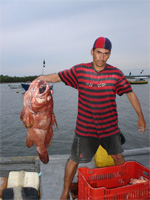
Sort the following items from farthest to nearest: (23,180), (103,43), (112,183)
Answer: (23,180) → (112,183) → (103,43)

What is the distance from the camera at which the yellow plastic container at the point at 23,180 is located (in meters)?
3.56

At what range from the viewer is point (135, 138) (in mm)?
13516

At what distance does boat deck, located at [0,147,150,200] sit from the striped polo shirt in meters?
1.25

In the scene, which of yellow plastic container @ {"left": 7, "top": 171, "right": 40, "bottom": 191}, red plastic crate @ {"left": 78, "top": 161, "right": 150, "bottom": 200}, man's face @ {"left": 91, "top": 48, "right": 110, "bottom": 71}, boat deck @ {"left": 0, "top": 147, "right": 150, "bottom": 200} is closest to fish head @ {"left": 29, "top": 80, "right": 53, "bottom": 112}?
man's face @ {"left": 91, "top": 48, "right": 110, "bottom": 71}

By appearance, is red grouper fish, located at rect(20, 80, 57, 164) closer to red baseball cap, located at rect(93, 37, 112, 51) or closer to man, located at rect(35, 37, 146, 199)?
man, located at rect(35, 37, 146, 199)

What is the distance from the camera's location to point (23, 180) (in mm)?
3631

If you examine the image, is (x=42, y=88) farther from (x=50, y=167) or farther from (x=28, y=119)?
(x=50, y=167)

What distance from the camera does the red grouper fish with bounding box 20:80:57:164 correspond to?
2.08 meters

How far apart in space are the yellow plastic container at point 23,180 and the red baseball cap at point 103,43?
2.69 metres

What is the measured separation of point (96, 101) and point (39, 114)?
1004 mm

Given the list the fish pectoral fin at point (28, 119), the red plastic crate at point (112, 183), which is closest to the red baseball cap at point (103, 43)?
the fish pectoral fin at point (28, 119)

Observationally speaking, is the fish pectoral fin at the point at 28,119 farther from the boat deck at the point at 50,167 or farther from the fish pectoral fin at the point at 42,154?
the boat deck at the point at 50,167

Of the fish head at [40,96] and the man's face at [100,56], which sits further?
the man's face at [100,56]

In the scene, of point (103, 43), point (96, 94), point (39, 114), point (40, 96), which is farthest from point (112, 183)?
point (103, 43)
